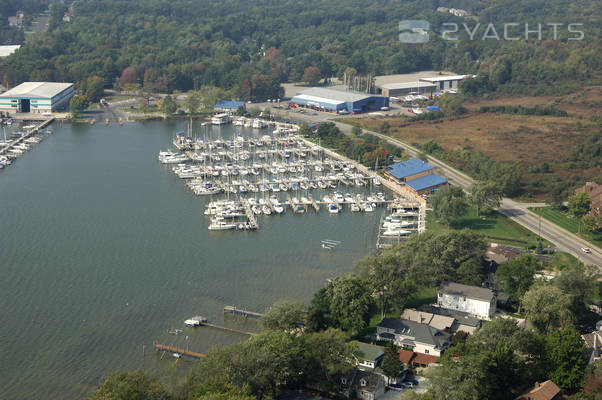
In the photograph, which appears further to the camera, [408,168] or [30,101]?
[30,101]

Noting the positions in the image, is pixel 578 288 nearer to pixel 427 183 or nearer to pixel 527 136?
pixel 427 183

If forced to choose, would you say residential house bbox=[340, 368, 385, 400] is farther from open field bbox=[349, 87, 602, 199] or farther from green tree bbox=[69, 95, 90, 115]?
green tree bbox=[69, 95, 90, 115]

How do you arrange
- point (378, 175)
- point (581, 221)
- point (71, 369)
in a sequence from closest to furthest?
point (71, 369), point (581, 221), point (378, 175)

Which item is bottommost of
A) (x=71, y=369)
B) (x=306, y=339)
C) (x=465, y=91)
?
(x=71, y=369)

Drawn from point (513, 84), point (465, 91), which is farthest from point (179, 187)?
point (513, 84)

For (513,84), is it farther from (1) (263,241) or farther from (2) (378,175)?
(1) (263,241)

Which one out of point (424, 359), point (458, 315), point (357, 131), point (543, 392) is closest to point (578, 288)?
point (458, 315)
